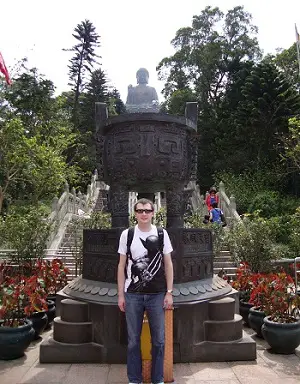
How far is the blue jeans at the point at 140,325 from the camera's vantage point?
3.20m

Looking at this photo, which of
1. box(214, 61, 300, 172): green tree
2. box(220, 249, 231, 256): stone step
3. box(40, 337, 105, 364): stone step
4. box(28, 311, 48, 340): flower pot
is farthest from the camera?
box(214, 61, 300, 172): green tree

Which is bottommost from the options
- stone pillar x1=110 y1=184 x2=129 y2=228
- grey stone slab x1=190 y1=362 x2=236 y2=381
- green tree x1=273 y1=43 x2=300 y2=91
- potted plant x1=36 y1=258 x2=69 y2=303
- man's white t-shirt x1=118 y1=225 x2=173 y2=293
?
grey stone slab x1=190 y1=362 x2=236 y2=381

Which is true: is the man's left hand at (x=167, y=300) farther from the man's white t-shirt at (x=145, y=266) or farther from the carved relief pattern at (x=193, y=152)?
the carved relief pattern at (x=193, y=152)

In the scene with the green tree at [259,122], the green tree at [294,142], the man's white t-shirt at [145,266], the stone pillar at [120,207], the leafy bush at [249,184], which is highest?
the green tree at [259,122]

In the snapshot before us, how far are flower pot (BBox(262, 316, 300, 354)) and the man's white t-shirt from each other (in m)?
2.08

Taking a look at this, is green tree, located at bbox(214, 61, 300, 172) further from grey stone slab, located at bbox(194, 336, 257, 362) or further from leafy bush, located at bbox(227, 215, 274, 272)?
grey stone slab, located at bbox(194, 336, 257, 362)

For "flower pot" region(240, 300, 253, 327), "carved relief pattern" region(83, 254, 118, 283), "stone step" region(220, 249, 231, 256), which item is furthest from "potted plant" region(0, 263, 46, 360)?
"stone step" region(220, 249, 231, 256)

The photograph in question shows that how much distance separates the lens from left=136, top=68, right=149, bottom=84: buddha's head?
26203 mm

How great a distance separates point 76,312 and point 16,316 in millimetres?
759

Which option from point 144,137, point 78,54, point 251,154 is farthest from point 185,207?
point 78,54

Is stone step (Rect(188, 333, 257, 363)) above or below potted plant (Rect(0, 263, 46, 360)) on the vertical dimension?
below

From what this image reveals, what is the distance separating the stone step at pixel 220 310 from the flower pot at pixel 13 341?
2.21m

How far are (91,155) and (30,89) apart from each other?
6.81 m

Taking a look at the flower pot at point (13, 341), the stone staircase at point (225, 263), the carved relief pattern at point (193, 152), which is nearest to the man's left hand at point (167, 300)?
the flower pot at point (13, 341)
